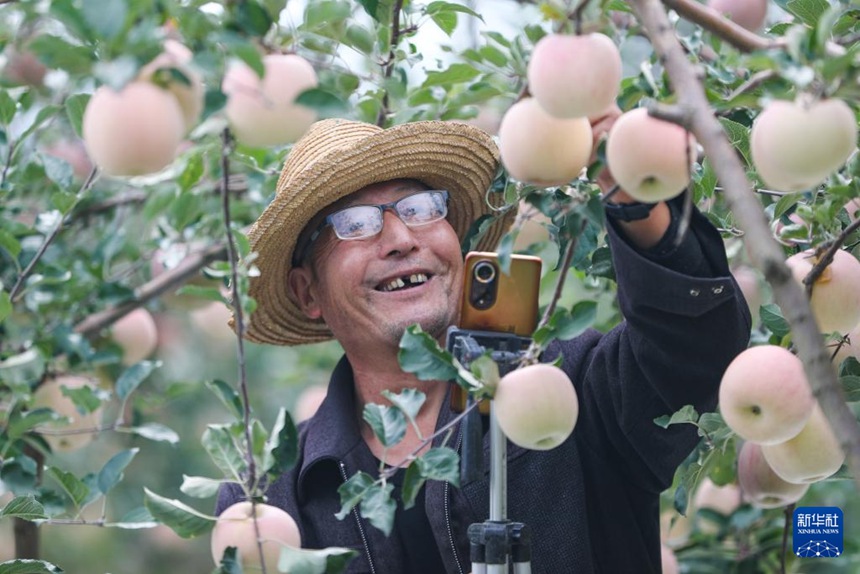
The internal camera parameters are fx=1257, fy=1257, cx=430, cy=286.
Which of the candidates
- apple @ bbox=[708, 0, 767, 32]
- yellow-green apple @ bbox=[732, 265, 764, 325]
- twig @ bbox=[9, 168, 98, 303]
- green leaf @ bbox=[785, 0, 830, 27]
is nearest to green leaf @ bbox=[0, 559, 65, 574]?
twig @ bbox=[9, 168, 98, 303]

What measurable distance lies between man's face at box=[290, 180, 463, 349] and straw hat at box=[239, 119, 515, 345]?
2.4 inches

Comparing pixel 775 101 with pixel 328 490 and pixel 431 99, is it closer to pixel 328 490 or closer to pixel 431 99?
pixel 431 99

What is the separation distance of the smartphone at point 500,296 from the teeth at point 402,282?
0.56m

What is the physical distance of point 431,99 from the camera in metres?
2.07

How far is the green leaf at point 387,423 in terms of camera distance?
1346mm

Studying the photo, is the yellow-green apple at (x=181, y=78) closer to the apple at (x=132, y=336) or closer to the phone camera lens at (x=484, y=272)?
the phone camera lens at (x=484, y=272)

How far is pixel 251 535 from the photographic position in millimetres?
1294

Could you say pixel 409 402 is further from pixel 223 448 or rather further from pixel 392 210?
pixel 392 210

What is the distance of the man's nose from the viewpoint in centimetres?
202

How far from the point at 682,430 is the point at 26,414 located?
3.36 feet

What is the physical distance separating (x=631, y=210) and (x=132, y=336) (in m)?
1.44

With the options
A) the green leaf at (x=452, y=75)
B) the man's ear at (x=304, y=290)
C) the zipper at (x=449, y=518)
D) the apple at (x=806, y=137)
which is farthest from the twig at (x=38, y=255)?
the apple at (x=806, y=137)

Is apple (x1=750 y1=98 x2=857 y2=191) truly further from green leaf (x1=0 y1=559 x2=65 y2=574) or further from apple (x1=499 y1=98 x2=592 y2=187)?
green leaf (x1=0 y1=559 x2=65 y2=574)

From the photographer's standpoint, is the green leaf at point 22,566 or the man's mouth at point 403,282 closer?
the green leaf at point 22,566
